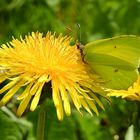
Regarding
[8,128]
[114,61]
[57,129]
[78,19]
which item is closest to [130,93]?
[114,61]

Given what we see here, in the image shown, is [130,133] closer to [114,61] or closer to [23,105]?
[114,61]

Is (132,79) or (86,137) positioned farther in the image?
(86,137)

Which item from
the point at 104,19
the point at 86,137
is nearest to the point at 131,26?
the point at 104,19

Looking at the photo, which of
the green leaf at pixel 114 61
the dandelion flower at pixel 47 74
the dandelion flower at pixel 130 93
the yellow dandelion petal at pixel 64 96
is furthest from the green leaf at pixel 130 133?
the yellow dandelion petal at pixel 64 96

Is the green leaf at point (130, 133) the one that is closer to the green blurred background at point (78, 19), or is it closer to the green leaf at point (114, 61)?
the green leaf at point (114, 61)

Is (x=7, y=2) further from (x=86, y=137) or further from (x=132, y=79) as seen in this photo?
(x=132, y=79)

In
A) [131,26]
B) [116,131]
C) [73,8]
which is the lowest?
[116,131]
